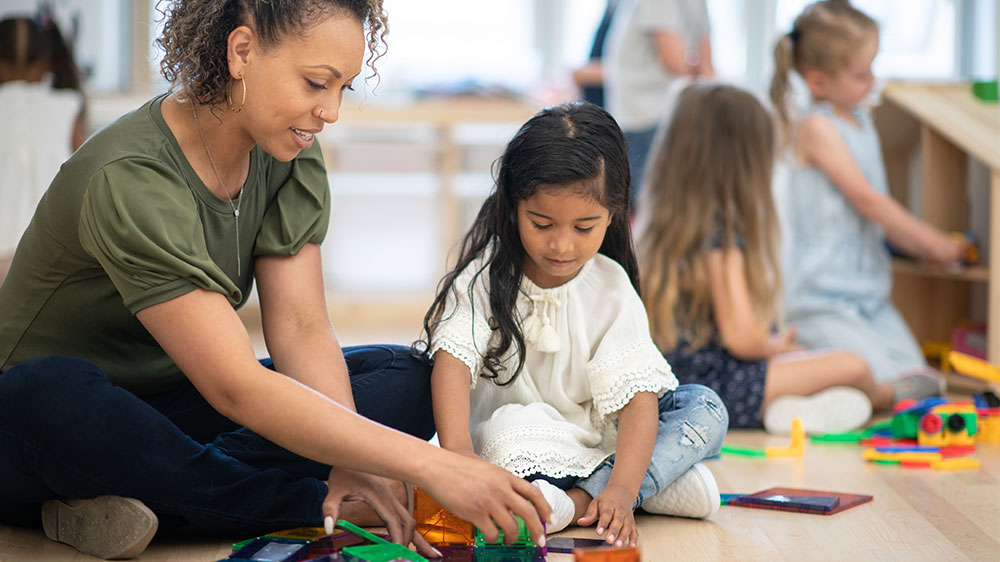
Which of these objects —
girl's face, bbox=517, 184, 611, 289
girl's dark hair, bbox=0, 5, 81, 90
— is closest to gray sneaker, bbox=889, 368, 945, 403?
girl's face, bbox=517, 184, 611, 289

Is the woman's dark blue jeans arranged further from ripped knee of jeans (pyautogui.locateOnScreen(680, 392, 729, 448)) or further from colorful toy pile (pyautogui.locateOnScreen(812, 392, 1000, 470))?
colorful toy pile (pyautogui.locateOnScreen(812, 392, 1000, 470))

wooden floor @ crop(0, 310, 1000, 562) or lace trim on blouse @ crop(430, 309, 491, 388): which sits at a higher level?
lace trim on blouse @ crop(430, 309, 491, 388)

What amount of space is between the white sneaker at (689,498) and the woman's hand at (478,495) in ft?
1.31

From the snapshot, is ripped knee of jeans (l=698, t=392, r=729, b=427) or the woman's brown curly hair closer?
the woman's brown curly hair

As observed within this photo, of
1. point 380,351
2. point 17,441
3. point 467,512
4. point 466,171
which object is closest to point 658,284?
point 380,351

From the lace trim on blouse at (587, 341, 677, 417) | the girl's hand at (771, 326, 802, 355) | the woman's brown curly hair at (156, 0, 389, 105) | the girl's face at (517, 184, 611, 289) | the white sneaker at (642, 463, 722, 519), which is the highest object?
the woman's brown curly hair at (156, 0, 389, 105)

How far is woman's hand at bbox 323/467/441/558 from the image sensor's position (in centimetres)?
116

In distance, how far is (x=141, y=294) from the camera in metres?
1.07

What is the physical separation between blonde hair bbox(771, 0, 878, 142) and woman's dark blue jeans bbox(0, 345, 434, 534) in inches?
59.2

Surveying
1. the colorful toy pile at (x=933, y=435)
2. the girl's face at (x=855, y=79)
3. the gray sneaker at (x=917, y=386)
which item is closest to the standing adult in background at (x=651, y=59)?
the girl's face at (x=855, y=79)

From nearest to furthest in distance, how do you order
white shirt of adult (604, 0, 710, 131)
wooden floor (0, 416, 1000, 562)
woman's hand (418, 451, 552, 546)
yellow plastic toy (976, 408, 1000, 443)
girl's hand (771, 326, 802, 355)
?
woman's hand (418, 451, 552, 546)
wooden floor (0, 416, 1000, 562)
yellow plastic toy (976, 408, 1000, 443)
girl's hand (771, 326, 802, 355)
white shirt of adult (604, 0, 710, 131)

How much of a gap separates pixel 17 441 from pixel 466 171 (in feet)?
9.83

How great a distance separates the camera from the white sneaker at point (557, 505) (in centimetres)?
124

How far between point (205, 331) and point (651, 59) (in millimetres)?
2135
